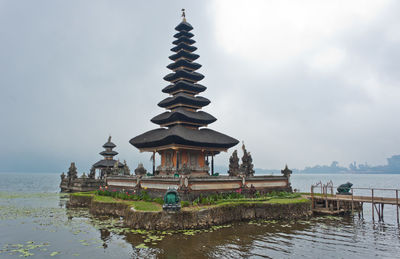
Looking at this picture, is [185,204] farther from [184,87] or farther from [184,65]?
[184,65]

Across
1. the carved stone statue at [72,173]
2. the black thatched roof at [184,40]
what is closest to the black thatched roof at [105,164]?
the carved stone statue at [72,173]

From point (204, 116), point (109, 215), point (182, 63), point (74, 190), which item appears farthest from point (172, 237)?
point (74, 190)

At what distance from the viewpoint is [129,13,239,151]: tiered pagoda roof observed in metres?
31.0

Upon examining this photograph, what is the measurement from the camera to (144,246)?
1498 cm

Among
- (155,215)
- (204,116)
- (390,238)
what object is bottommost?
(390,238)

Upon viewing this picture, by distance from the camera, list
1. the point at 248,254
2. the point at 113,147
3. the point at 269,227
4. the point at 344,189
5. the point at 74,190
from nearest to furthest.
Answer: the point at 248,254 → the point at 269,227 → the point at 344,189 → the point at 74,190 → the point at 113,147

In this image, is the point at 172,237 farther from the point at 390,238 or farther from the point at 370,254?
the point at 390,238

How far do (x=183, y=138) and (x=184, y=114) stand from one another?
197 inches

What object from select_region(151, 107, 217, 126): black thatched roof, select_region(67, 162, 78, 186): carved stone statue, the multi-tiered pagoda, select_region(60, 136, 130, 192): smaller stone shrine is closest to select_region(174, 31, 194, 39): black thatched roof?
the multi-tiered pagoda

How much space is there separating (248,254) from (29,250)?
12417 millimetres

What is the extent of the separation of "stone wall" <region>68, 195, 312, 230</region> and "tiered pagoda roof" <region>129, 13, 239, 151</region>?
9.74 metres

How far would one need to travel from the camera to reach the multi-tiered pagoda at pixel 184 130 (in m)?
30.9

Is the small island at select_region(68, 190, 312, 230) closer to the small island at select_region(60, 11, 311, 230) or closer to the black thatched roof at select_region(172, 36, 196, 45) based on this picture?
the small island at select_region(60, 11, 311, 230)

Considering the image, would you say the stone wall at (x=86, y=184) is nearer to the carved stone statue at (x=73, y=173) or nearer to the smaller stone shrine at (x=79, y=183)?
the smaller stone shrine at (x=79, y=183)
